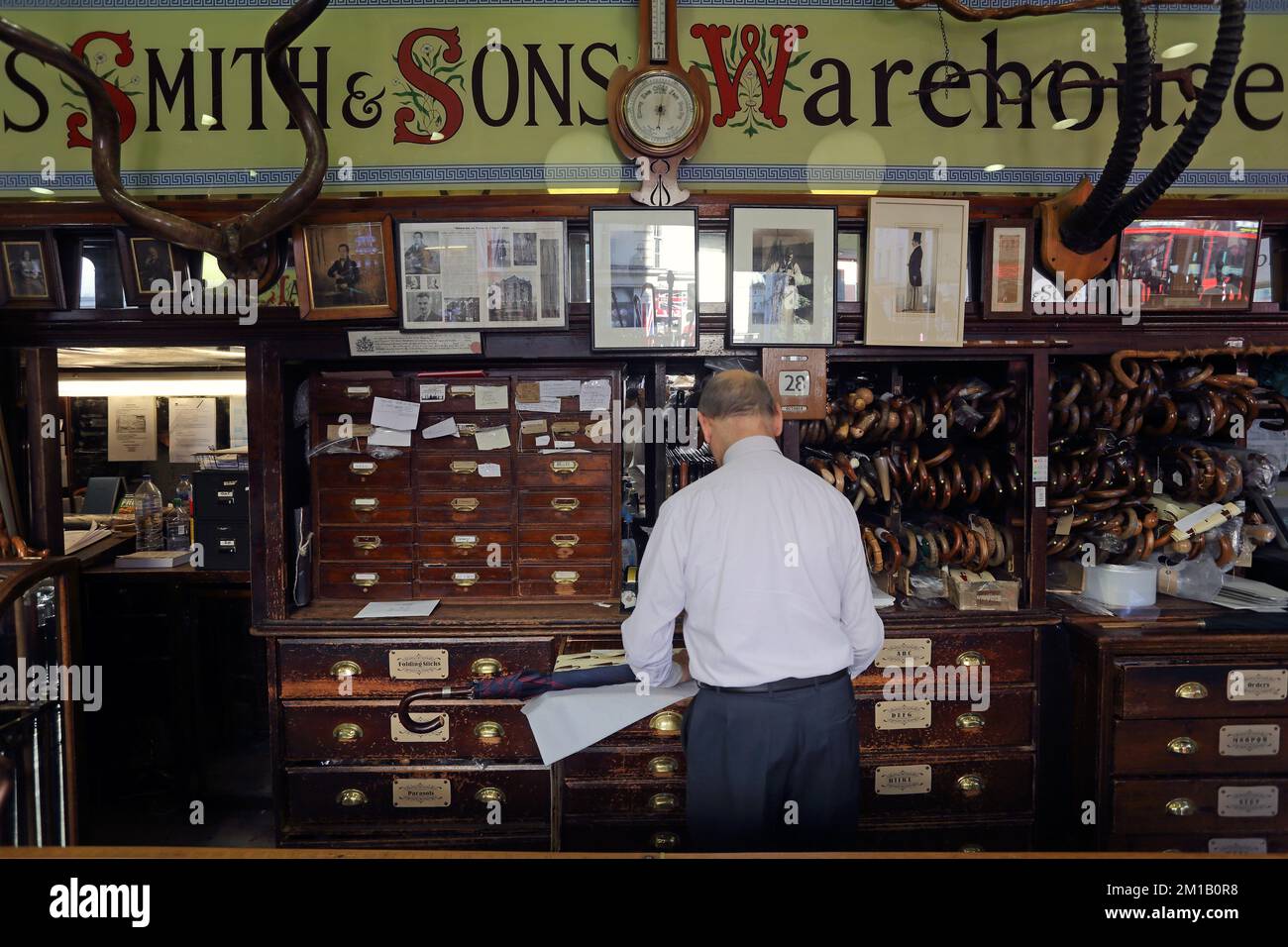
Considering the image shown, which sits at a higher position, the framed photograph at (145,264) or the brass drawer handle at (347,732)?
the framed photograph at (145,264)

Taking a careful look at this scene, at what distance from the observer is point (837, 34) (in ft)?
10.8

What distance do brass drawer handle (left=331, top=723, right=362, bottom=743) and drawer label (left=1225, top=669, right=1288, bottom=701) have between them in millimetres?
3714

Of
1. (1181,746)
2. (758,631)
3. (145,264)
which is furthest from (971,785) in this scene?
(145,264)

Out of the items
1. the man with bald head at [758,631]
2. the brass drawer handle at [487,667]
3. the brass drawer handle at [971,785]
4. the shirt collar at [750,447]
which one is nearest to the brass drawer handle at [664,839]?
the man with bald head at [758,631]

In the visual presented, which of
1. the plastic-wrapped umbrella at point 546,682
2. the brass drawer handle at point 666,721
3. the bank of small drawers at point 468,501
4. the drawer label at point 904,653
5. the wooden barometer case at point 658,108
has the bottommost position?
the brass drawer handle at point 666,721

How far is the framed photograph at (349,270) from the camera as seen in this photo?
3.03m

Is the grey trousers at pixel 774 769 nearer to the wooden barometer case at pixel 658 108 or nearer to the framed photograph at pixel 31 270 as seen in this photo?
the wooden barometer case at pixel 658 108

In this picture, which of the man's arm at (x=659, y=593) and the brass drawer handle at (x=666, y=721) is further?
the brass drawer handle at (x=666, y=721)

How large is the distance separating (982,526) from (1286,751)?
4.94 ft

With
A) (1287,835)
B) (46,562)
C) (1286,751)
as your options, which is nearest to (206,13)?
(46,562)

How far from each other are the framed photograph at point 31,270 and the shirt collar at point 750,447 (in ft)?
9.74

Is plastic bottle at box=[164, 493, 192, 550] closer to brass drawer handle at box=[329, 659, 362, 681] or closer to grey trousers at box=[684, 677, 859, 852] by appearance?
brass drawer handle at box=[329, 659, 362, 681]

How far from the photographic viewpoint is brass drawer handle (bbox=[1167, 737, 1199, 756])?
3.02m

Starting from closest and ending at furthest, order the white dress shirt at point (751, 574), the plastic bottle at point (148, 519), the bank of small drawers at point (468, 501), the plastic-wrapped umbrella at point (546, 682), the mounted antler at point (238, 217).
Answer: the white dress shirt at point (751, 574)
the plastic-wrapped umbrella at point (546, 682)
the mounted antler at point (238, 217)
the bank of small drawers at point (468, 501)
the plastic bottle at point (148, 519)
